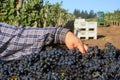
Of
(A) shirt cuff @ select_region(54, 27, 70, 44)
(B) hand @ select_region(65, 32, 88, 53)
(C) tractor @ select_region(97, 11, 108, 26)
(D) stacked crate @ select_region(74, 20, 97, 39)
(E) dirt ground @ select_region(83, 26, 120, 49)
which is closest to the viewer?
(B) hand @ select_region(65, 32, 88, 53)

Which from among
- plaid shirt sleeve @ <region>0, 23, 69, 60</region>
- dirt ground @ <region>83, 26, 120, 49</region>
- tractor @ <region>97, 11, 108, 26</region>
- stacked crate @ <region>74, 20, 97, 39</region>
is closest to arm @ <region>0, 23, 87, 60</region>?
plaid shirt sleeve @ <region>0, 23, 69, 60</region>

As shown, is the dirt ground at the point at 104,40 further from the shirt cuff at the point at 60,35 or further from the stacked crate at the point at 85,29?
the shirt cuff at the point at 60,35

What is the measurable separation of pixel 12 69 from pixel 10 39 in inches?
23.3

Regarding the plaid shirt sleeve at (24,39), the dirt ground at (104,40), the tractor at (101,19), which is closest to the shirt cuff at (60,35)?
the plaid shirt sleeve at (24,39)

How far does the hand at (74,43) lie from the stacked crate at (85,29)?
Result: 69.6ft

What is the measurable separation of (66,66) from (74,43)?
0.49 meters

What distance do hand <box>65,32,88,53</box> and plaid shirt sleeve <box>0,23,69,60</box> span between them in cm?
5

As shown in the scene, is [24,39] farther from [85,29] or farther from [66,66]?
[85,29]

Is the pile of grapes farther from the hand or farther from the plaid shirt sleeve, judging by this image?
the plaid shirt sleeve

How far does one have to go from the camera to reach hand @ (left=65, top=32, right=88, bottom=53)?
2.62 meters

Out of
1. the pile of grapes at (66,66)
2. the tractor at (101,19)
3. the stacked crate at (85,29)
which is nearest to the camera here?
the pile of grapes at (66,66)

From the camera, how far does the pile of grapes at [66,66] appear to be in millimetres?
2086

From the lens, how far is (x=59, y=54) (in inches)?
94.0

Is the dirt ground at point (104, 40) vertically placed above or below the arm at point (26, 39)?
below
